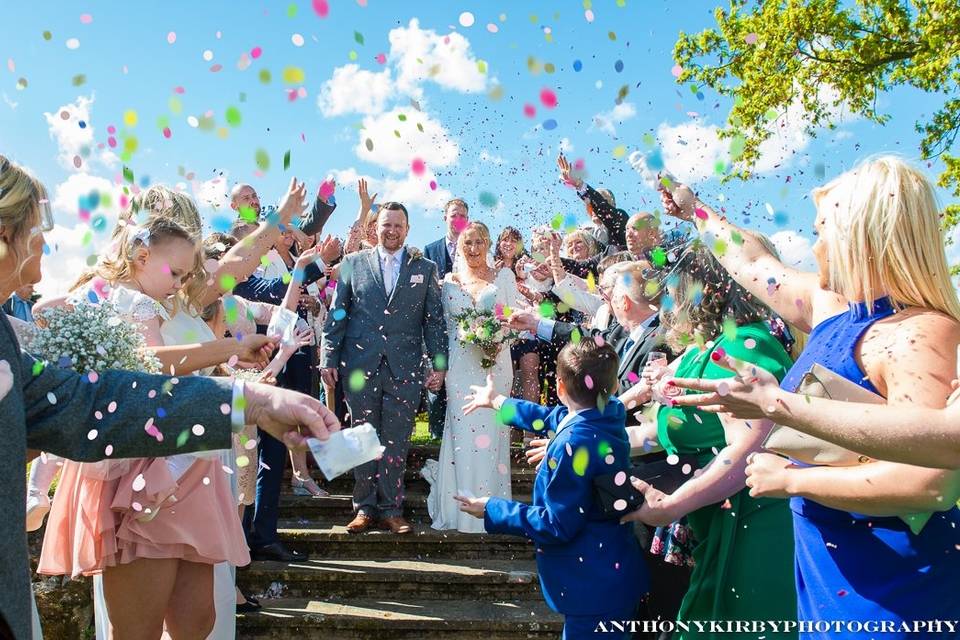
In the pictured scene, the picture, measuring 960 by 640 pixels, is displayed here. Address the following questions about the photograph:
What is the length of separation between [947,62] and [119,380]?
1188 centimetres

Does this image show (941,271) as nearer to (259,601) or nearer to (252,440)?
(252,440)

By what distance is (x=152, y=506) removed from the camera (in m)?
2.95

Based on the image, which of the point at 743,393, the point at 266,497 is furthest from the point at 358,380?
the point at 743,393

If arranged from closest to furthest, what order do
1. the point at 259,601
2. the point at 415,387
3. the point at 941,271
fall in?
the point at 941,271, the point at 259,601, the point at 415,387

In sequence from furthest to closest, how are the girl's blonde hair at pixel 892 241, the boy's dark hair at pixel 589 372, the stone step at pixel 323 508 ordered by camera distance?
the stone step at pixel 323 508 < the boy's dark hair at pixel 589 372 < the girl's blonde hair at pixel 892 241

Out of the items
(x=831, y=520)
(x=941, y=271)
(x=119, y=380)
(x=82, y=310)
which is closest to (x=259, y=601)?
(x=82, y=310)

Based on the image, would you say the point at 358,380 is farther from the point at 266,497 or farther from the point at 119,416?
the point at 119,416

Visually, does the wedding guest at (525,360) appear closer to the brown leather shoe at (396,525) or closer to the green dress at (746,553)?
the brown leather shoe at (396,525)

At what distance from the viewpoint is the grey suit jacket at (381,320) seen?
599 cm

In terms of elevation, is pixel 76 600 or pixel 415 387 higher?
pixel 415 387

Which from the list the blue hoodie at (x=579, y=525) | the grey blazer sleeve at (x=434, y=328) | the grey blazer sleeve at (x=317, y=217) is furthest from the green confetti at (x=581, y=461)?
the grey blazer sleeve at (x=434, y=328)

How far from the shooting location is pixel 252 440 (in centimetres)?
487

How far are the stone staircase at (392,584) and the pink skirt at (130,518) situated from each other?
6.42 feet

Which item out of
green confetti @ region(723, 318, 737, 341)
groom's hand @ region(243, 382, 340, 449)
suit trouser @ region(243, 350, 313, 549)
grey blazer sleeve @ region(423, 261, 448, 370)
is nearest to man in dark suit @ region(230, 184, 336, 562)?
suit trouser @ region(243, 350, 313, 549)
